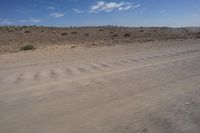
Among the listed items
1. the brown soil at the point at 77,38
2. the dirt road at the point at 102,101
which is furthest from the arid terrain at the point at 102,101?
the brown soil at the point at 77,38

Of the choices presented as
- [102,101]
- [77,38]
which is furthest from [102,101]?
[77,38]

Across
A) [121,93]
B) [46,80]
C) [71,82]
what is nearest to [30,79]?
[46,80]

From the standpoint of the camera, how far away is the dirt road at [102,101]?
380 centimetres

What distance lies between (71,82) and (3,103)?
5.68ft

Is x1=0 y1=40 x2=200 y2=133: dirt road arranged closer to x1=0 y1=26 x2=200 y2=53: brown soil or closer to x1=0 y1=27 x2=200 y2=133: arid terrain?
x1=0 y1=27 x2=200 y2=133: arid terrain

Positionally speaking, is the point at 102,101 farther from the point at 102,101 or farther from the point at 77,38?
the point at 77,38

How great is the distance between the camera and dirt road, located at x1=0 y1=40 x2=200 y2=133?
150 inches

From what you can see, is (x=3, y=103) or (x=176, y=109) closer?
(x=176, y=109)

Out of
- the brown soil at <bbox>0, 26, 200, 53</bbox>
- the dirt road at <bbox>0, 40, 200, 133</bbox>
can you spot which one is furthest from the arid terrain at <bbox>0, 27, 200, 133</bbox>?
the brown soil at <bbox>0, 26, 200, 53</bbox>

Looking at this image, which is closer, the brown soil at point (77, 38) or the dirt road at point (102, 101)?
the dirt road at point (102, 101)

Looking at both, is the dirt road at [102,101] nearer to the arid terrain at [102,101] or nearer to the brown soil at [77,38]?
the arid terrain at [102,101]

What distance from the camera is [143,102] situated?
15.4ft

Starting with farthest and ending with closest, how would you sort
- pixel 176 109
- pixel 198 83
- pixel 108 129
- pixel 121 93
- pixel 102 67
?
pixel 102 67, pixel 198 83, pixel 121 93, pixel 176 109, pixel 108 129

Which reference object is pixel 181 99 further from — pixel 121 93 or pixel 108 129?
pixel 108 129
